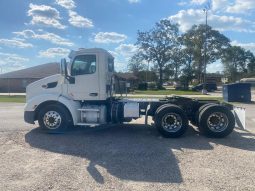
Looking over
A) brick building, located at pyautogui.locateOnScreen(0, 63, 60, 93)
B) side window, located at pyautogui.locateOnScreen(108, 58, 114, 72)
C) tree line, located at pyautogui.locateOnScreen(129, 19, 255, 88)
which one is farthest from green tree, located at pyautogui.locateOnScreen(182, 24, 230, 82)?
side window, located at pyautogui.locateOnScreen(108, 58, 114, 72)

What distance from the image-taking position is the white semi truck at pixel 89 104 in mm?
11141

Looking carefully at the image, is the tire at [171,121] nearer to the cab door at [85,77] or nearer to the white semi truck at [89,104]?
the white semi truck at [89,104]

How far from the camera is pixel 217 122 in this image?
36.0ft

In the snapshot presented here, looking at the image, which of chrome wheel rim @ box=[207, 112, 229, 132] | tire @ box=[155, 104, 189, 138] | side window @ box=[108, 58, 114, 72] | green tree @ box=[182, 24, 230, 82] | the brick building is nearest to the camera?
tire @ box=[155, 104, 189, 138]

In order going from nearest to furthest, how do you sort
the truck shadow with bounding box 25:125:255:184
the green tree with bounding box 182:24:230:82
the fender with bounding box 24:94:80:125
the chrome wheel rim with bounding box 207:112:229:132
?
the truck shadow with bounding box 25:125:255:184 < the chrome wheel rim with bounding box 207:112:229:132 < the fender with bounding box 24:94:80:125 < the green tree with bounding box 182:24:230:82

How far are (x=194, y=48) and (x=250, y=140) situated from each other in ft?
202

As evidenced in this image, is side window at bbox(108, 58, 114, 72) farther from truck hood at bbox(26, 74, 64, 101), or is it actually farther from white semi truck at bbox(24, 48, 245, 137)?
truck hood at bbox(26, 74, 64, 101)

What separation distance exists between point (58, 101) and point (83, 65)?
1.46 metres

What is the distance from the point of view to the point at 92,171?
23.1 ft

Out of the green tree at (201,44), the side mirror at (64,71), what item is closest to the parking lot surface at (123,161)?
the side mirror at (64,71)

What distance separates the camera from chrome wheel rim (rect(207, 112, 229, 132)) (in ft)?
35.7

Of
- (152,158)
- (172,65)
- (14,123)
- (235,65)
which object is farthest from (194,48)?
(152,158)

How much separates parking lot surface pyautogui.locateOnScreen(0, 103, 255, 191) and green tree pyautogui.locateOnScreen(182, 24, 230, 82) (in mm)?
60154

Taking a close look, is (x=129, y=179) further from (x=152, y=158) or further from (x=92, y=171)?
(x=152, y=158)
